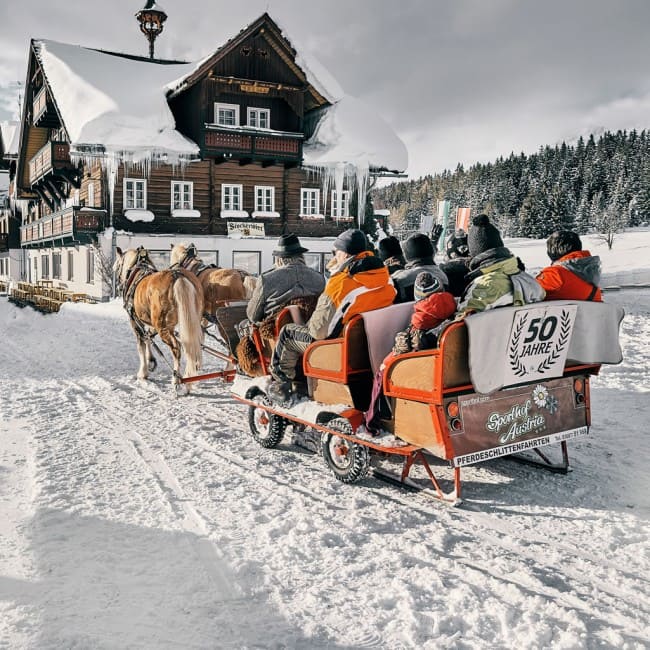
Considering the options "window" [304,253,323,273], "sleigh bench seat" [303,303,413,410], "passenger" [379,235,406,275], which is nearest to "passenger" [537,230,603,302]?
"sleigh bench seat" [303,303,413,410]

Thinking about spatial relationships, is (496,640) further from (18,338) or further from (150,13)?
(150,13)

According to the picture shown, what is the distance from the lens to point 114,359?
10242mm

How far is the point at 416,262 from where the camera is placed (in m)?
5.34

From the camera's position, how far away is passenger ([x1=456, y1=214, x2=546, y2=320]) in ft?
13.2

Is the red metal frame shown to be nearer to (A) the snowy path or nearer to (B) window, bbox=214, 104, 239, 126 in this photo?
(A) the snowy path

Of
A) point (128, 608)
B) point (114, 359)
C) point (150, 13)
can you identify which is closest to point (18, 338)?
point (114, 359)

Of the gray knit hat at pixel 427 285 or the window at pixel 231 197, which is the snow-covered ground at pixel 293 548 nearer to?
the gray knit hat at pixel 427 285

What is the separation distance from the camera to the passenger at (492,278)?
158 inches

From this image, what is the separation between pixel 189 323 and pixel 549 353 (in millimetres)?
4925

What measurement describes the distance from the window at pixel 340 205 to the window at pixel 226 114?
515 cm

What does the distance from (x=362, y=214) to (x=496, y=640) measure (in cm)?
2364

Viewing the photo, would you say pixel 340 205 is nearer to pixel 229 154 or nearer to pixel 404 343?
pixel 229 154

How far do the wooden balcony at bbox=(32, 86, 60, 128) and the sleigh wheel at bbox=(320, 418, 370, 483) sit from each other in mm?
24913

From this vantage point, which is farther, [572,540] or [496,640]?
[572,540]
